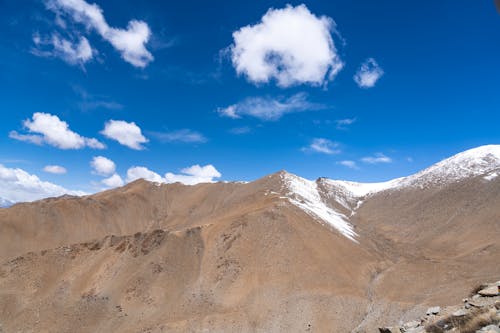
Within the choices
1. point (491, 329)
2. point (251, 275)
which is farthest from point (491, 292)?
point (251, 275)

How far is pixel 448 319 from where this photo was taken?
1278 centimetres

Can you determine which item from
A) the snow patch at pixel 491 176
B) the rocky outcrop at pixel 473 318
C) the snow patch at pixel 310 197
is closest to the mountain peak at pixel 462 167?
the snow patch at pixel 491 176

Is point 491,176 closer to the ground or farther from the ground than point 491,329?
farther from the ground

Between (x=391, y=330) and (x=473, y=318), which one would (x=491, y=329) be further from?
(x=391, y=330)

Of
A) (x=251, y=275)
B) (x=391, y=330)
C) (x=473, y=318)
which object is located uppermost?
(x=473, y=318)

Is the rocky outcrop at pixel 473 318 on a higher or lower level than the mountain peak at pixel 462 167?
lower

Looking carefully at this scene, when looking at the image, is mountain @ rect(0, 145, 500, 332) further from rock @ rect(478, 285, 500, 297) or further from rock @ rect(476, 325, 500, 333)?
rock @ rect(476, 325, 500, 333)

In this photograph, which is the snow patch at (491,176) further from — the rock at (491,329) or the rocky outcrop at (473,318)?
the rock at (491,329)

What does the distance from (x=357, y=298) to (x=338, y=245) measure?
1452 cm

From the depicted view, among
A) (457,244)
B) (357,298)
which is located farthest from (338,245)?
(457,244)

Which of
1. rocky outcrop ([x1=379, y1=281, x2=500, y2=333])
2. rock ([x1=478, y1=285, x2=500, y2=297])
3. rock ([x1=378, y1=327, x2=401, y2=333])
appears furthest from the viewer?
rock ([x1=378, y1=327, x2=401, y2=333])

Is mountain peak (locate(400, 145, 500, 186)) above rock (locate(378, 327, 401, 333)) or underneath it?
above

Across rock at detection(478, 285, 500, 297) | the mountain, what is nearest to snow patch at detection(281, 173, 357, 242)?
the mountain

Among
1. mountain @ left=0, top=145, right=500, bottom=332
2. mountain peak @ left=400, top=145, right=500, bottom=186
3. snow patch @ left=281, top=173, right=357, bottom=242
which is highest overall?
mountain peak @ left=400, top=145, right=500, bottom=186
